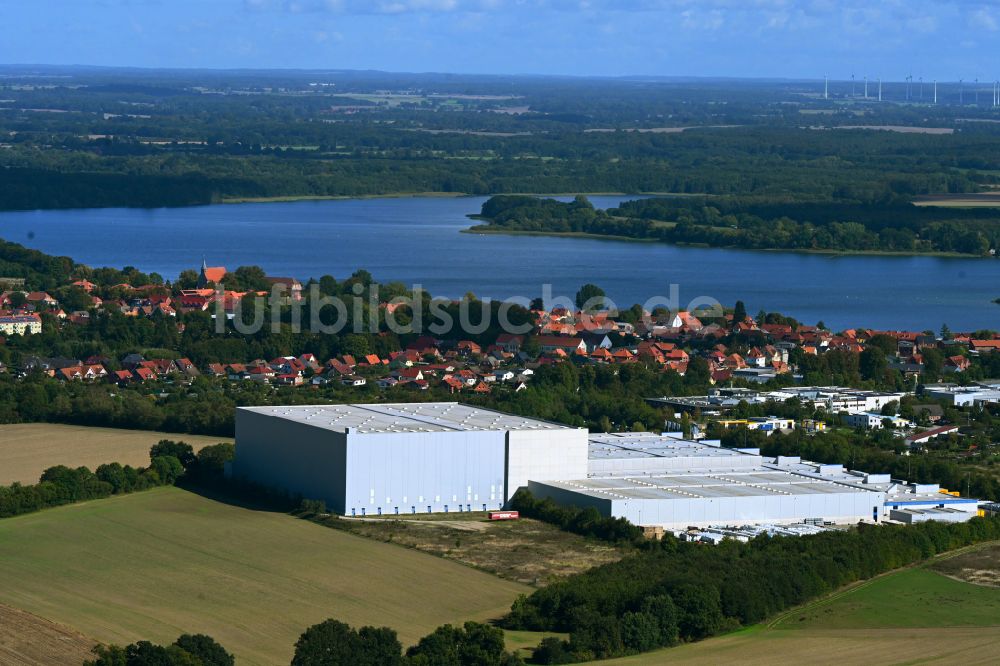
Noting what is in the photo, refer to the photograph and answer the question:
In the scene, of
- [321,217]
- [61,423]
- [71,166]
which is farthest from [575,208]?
[61,423]

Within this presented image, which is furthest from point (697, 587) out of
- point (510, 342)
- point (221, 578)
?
point (510, 342)

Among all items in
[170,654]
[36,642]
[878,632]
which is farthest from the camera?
[878,632]

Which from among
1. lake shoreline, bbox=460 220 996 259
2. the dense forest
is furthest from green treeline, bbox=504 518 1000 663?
the dense forest

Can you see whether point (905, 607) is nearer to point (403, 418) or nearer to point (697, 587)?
point (697, 587)

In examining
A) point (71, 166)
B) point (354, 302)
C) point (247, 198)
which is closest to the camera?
point (354, 302)

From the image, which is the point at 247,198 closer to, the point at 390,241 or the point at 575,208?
the point at 575,208

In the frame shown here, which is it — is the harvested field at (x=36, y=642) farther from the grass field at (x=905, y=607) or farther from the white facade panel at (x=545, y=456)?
the white facade panel at (x=545, y=456)
